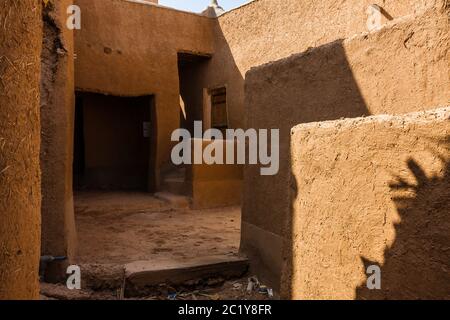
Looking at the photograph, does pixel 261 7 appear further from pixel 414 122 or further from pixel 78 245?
pixel 414 122

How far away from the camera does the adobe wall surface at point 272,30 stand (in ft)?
22.6

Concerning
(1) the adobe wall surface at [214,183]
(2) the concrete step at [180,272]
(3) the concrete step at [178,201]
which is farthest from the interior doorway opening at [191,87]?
(2) the concrete step at [180,272]

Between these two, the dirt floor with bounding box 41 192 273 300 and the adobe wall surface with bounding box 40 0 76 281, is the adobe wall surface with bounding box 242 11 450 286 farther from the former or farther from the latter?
the adobe wall surface with bounding box 40 0 76 281

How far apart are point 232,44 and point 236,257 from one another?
→ 6.53 metres

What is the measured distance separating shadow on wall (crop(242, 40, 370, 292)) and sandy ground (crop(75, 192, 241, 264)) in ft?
2.05

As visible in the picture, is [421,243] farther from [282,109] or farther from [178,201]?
[178,201]

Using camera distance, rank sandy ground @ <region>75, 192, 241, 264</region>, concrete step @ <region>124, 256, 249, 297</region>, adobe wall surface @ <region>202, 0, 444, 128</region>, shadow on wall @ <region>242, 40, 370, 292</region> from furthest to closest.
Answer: adobe wall surface @ <region>202, 0, 444, 128</region> → sandy ground @ <region>75, 192, 241, 264</region> → concrete step @ <region>124, 256, 249, 297</region> → shadow on wall @ <region>242, 40, 370, 292</region>

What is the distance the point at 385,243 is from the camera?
1.50 metres

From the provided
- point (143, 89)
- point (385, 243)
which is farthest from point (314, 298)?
point (143, 89)

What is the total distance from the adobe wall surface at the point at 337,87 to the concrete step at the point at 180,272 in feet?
0.84

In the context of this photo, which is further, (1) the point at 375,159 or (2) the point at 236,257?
(2) the point at 236,257

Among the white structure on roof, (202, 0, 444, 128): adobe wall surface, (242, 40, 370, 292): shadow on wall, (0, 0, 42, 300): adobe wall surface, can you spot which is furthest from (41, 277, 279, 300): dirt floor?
the white structure on roof

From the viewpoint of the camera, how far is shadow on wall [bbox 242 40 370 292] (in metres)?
2.95

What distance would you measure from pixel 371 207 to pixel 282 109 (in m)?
2.12
